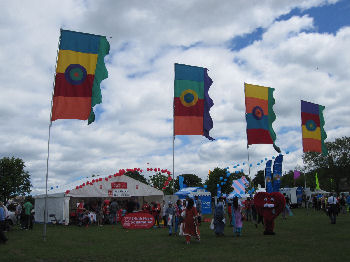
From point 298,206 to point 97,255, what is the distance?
4176cm

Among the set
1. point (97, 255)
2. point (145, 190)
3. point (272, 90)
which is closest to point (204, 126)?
point (272, 90)

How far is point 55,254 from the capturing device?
10375 mm

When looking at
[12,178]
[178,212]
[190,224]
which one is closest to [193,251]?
[190,224]

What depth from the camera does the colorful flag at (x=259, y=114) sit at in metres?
18.8

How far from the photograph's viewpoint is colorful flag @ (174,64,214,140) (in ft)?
51.4

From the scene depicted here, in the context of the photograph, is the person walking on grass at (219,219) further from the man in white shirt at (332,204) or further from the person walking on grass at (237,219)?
the man in white shirt at (332,204)

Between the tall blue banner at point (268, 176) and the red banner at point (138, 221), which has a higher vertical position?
the tall blue banner at point (268, 176)

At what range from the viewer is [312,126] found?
23391 mm

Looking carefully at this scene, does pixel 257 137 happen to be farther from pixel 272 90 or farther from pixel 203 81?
pixel 203 81

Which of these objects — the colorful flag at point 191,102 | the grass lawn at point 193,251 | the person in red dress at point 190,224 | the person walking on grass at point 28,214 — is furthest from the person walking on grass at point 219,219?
the person walking on grass at point 28,214

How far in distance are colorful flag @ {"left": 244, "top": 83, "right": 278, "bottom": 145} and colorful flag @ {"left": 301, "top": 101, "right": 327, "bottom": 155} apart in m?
4.58

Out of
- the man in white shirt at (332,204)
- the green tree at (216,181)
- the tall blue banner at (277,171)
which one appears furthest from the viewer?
the green tree at (216,181)

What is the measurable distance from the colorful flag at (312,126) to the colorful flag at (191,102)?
9.18 meters

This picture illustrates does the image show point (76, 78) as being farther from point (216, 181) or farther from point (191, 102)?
point (216, 181)
